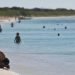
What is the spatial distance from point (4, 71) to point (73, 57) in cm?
1871

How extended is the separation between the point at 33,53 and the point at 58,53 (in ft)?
7.15

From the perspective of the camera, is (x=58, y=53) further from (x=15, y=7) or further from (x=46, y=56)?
(x=15, y=7)

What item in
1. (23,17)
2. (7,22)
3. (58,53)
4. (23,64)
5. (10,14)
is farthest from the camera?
(23,17)

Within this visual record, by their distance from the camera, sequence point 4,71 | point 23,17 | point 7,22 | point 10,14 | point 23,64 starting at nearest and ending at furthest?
point 4,71 → point 23,64 → point 7,22 → point 10,14 → point 23,17

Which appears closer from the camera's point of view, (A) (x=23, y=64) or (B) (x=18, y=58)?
(A) (x=23, y=64)

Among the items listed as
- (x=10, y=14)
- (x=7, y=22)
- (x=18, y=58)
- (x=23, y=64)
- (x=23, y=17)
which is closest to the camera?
(x=23, y=64)

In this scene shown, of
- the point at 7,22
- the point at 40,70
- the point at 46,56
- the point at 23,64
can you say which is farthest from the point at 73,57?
the point at 7,22

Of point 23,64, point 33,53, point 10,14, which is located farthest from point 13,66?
point 10,14

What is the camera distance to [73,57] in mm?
38875

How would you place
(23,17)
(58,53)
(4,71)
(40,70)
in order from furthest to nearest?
1. (23,17)
2. (58,53)
3. (40,70)
4. (4,71)

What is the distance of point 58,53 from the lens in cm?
4259

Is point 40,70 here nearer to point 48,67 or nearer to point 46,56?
point 48,67

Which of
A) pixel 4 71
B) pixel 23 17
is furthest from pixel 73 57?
pixel 23 17

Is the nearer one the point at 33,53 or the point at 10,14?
the point at 33,53
